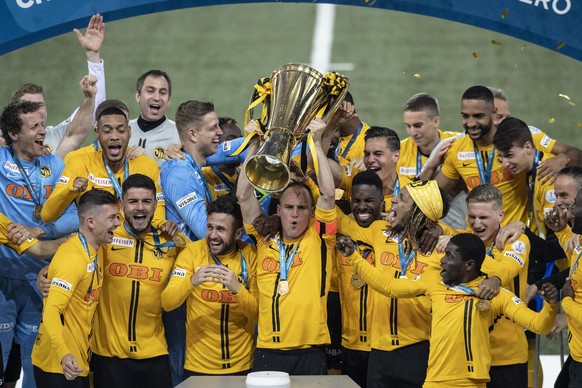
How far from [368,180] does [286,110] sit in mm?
1064

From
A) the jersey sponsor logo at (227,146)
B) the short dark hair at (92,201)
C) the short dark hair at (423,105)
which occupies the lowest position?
the short dark hair at (92,201)

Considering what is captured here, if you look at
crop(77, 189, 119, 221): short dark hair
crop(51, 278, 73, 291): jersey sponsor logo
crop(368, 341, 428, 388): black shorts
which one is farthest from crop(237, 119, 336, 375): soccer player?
crop(51, 278, 73, 291): jersey sponsor logo

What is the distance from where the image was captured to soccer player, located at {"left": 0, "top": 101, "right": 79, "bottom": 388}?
7.13 m

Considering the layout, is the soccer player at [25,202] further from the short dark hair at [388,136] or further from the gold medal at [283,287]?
the short dark hair at [388,136]

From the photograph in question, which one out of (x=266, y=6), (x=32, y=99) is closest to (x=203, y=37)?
Answer: (x=266, y=6)

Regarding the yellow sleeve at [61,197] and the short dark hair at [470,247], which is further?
the yellow sleeve at [61,197]

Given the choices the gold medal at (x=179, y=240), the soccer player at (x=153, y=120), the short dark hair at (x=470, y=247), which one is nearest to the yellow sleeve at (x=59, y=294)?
the gold medal at (x=179, y=240)

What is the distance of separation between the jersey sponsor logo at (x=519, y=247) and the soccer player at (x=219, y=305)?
5.39ft

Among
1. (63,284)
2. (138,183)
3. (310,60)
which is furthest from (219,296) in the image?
(310,60)

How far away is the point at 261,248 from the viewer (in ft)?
22.2

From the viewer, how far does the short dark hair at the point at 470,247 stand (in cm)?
618

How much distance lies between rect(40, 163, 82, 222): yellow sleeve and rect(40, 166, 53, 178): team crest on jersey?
0.74ft

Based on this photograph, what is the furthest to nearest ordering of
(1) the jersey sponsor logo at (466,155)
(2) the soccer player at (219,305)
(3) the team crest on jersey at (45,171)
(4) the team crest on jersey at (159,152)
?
(4) the team crest on jersey at (159,152) < (1) the jersey sponsor logo at (466,155) < (3) the team crest on jersey at (45,171) < (2) the soccer player at (219,305)

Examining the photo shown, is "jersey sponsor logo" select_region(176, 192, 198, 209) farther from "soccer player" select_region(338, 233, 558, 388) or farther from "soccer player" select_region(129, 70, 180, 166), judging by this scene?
"soccer player" select_region(338, 233, 558, 388)
